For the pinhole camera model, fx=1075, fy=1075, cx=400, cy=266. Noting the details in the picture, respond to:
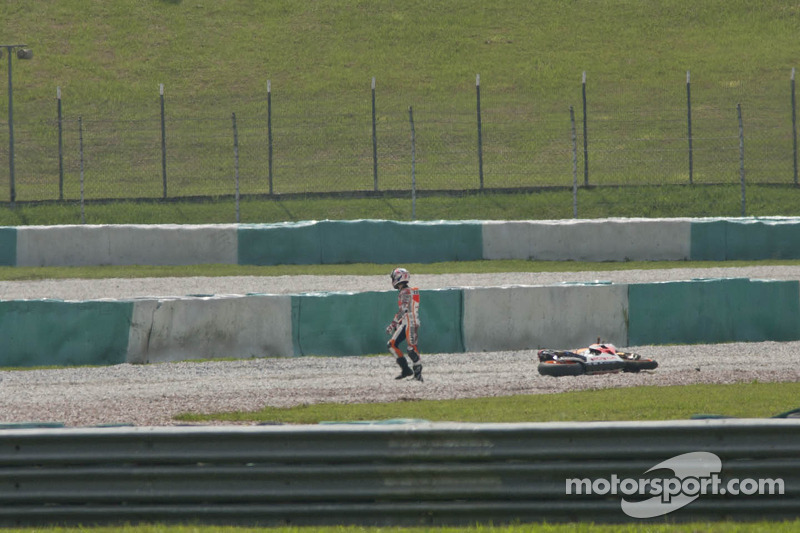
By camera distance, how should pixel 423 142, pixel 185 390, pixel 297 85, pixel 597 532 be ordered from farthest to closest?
pixel 297 85 < pixel 423 142 < pixel 185 390 < pixel 597 532

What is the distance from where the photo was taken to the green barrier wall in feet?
43.9

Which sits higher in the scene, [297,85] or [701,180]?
[297,85]

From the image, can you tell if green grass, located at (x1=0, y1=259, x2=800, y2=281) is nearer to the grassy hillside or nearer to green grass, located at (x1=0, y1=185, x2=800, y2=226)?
green grass, located at (x1=0, y1=185, x2=800, y2=226)

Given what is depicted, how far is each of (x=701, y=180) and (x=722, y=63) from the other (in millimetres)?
11392

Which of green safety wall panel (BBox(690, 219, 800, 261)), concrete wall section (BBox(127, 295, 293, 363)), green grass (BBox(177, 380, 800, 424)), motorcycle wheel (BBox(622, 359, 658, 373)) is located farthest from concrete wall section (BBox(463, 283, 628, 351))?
green safety wall panel (BBox(690, 219, 800, 261))

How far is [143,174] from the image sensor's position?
27172 millimetres

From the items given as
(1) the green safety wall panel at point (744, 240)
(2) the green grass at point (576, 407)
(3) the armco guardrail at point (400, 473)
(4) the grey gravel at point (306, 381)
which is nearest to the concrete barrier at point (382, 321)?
(4) the grey gravel at point (306, 381)

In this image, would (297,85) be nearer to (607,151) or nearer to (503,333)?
(607,151)

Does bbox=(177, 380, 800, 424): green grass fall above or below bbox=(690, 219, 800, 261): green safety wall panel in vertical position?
below

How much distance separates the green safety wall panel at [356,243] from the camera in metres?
19.4

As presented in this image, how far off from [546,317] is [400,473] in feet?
28.3

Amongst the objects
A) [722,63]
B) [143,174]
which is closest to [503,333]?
[143,174]

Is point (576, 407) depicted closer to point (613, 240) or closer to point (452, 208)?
point (613, 240)

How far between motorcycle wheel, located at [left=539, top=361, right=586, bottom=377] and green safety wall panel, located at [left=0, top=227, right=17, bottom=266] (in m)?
11.5
